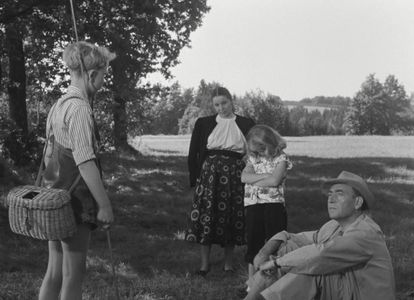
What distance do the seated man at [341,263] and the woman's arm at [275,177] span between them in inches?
52.3

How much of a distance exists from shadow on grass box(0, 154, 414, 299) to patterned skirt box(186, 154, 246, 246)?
0.35 m

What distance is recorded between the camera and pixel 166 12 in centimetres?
1591

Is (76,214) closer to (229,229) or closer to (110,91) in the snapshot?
(229,229)

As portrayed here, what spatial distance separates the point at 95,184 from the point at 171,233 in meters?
4.79

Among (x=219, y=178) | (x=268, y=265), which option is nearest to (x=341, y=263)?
(x=268, y=265)

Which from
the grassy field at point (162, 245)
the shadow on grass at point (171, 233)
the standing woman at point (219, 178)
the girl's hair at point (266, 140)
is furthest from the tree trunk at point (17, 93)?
the girl's hair at point (266, 140)

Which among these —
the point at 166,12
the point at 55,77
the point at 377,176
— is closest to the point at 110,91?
the point at 55,77

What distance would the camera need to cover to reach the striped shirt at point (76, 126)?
308 centimetres

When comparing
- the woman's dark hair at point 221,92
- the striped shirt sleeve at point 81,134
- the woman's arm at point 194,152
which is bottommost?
the woman's arm at point 194,152

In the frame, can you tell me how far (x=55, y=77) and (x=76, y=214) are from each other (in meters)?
10.8

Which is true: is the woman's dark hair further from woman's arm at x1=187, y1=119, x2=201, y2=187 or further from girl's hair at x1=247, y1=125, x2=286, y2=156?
girl's hair at x1=247, y1=125, x2=286, y2=156

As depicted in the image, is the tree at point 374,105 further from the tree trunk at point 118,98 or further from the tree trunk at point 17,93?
the tree trunk at point 17,93

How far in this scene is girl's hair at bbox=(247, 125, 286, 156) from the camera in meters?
4.88

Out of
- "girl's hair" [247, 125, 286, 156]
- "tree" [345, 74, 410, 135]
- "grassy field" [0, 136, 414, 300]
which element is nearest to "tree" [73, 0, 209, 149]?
"grassy field" [0, 136, 414, 300]
